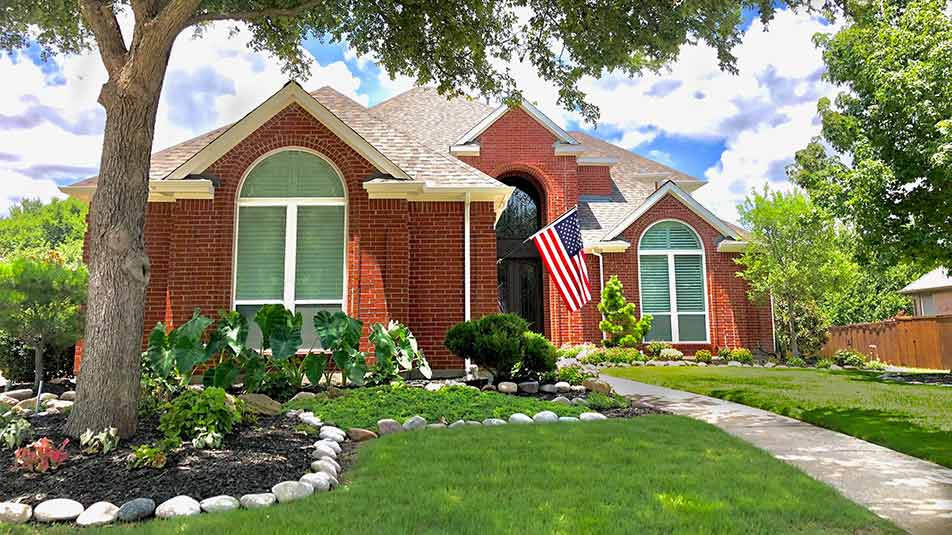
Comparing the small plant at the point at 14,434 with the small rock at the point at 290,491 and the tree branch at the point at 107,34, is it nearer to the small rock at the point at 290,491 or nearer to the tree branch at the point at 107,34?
the small rock at the point at 290,491

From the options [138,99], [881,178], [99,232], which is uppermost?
[881,178]

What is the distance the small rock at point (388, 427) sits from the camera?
613cm

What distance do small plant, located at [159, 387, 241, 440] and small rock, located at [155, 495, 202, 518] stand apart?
1.53 metres

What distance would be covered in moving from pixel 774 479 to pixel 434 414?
372cm

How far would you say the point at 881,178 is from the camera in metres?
12.1

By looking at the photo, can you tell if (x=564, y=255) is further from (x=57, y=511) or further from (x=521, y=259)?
(x=57, y=511)

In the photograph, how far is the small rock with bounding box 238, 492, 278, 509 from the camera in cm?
368

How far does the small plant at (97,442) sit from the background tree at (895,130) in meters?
13.8

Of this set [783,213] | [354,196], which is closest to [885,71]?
[783,213]

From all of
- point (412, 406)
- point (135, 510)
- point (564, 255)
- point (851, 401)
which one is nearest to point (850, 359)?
point (851, 401)

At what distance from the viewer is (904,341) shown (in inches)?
741

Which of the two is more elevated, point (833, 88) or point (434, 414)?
point (833, 88)

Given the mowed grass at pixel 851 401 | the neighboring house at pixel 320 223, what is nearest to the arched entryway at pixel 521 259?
the mowed grass at pixel 851 401

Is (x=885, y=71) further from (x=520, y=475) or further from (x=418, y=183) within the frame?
(x=520, y=475)
